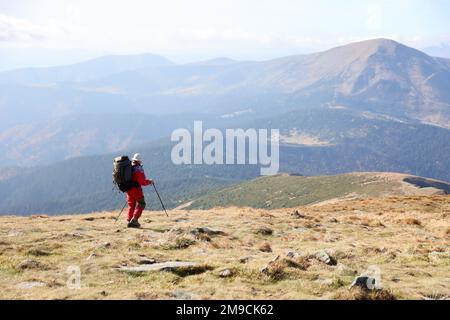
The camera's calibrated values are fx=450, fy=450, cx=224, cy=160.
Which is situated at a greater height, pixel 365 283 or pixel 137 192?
pixel 137 192

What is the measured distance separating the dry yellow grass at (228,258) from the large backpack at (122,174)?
2.39 m

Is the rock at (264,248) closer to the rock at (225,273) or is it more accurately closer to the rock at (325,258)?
the rock at (325,258)

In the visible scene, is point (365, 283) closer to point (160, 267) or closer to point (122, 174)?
point (160, 267)

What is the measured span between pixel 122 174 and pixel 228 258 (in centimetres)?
889

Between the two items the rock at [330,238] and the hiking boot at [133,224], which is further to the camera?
the hiking boot at [133,224]

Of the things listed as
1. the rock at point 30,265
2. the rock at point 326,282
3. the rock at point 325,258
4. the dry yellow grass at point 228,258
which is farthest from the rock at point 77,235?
the rock at point 326,282

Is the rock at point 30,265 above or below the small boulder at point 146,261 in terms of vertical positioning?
above

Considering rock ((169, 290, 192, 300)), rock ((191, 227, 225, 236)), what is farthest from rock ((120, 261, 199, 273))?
rock ((191, 227, 225, 236))

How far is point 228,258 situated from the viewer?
1748 cm

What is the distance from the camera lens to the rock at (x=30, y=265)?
49.7 ft

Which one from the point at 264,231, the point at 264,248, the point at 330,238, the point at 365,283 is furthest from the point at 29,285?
the point at 330,238

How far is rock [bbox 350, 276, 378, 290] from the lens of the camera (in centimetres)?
1263
